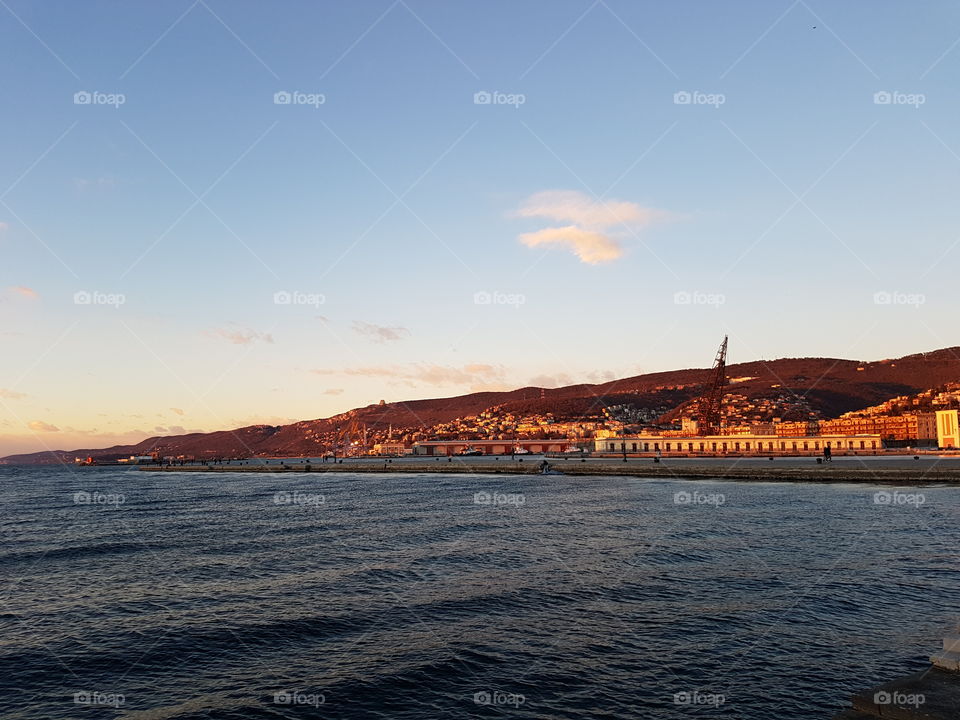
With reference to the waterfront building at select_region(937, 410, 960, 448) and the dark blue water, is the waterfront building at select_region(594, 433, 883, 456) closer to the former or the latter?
the waterfront building at select_region(937, 410, 960, 448)

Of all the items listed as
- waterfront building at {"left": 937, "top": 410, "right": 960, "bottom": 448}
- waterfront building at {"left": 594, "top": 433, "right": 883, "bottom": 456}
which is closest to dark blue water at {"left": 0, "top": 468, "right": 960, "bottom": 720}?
waterfront building at {"left": 937, "top": 410, "right": 960, "bottom": 448}

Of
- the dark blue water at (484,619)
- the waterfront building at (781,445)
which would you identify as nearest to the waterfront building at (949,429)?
the waterfront building at (781,445)

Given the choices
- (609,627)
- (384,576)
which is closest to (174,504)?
(384,576)

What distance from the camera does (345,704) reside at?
47.2ft

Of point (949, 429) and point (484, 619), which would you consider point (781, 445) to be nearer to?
point (949, 429)

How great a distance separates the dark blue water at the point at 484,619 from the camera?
14.8 meters

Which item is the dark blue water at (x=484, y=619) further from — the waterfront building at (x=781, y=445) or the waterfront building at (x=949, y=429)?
the waterfront building at (x=781, y=445)

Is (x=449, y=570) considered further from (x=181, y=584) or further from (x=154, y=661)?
(x=154, y=661)

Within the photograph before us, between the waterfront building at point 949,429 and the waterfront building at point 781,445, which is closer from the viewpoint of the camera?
the waterfront building at point 949,429

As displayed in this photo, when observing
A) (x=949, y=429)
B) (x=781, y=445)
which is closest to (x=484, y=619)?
(x=949, y=429)

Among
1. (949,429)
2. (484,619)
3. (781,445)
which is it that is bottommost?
(781,445)

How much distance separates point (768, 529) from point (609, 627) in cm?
2361

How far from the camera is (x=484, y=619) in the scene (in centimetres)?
2070

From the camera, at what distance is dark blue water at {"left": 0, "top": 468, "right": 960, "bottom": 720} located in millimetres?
14781
